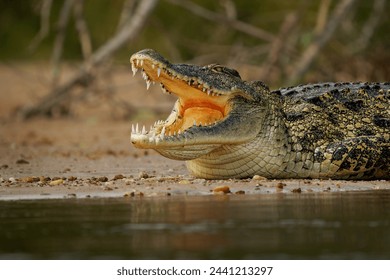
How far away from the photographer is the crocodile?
7.54 meters

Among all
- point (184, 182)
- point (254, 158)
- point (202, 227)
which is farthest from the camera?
point (254, 158)

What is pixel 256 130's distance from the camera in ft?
26.0

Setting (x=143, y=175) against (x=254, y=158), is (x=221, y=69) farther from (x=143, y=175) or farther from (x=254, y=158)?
(x=143, y=175)

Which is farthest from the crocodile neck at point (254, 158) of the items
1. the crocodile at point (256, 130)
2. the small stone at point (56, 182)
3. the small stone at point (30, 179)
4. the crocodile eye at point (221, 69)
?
the small stone at point (30, 179)

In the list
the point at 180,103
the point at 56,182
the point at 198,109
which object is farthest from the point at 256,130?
the point at 56,182

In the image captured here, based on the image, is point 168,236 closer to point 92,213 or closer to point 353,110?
point 92,213

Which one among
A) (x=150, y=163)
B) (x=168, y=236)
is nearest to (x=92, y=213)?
(x=168, y=236)

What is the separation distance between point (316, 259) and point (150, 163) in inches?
210

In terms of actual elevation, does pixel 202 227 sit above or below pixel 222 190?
below

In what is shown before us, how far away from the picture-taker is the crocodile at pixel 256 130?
24.7 feet

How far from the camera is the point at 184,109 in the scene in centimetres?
798

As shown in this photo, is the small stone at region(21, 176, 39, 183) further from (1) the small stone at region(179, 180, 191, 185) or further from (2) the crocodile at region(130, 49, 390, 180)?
(1) the small stone at region(179, 180, 191, 185)

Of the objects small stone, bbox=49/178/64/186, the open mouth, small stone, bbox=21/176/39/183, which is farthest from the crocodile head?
small stone, bbox=21/176/39/183

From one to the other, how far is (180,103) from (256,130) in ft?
2.09
